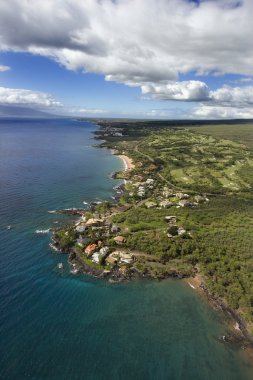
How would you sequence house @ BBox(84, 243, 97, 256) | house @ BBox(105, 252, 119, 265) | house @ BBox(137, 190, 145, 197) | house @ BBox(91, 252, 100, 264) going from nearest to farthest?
house @ BBox(105, 252, 119, 265), house @ BBox(91, 252, 100, 264), house @ BBox(84, 243, 97, 256), house @ BBox(137, 190, 145, 197)

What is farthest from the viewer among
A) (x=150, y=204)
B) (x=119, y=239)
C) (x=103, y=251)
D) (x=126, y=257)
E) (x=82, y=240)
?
(x=150, y=204)

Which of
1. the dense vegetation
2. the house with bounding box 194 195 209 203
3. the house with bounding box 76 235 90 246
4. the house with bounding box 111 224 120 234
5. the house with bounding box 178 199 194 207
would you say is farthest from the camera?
the house with bounding box 194 195 209 203

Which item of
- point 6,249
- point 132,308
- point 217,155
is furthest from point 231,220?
point 217,155

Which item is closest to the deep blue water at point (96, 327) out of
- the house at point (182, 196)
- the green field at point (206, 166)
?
the house at point (182, 196)

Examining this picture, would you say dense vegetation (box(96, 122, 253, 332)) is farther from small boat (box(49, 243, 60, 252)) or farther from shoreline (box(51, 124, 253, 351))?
small boat (box(49, 243, 60, 252))

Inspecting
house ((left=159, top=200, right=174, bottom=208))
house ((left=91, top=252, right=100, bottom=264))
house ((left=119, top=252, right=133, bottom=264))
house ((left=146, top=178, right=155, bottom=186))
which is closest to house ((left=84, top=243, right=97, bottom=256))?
house ((left=91, top=252, right=100, bottom=264))

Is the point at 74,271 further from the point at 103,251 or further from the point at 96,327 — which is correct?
the point at 96,327

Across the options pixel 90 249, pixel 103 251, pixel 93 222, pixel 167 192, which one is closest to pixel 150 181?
pixel 167 192

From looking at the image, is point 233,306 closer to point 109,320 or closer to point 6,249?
point 109,320
